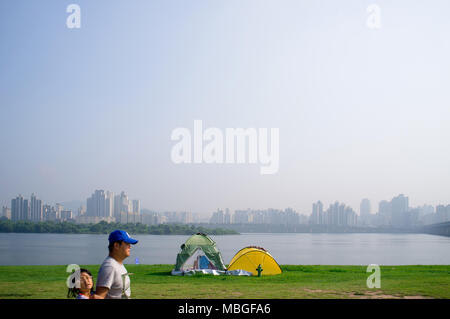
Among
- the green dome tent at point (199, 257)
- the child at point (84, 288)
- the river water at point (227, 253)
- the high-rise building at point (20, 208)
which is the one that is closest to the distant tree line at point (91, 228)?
the high-rise building at point (20, 208)

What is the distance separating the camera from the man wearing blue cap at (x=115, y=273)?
442cm

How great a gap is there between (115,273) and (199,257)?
17.1 m

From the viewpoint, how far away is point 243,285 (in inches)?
632

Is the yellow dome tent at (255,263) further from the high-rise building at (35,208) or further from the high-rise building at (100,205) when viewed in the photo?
the high-rise building at (35,208)

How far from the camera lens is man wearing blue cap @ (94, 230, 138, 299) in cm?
442

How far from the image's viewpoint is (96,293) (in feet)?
14.5

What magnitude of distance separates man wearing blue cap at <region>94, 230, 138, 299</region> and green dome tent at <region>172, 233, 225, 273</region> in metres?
16.0

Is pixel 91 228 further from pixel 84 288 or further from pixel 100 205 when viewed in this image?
pixel 84 288

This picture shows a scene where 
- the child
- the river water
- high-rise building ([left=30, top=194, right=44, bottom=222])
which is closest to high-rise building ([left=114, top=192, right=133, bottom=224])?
high-rise building ([left=30, top=194, right=44, bottom=222])

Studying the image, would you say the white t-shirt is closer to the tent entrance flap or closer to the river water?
the tent entrance flap

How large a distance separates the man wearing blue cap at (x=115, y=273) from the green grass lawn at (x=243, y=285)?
835 cm

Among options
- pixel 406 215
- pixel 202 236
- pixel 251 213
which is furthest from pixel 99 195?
pixel 202 236
